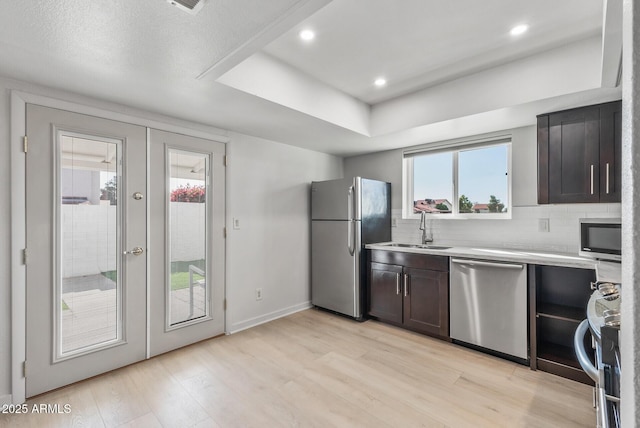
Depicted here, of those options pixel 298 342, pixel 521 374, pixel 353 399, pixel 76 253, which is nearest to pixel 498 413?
pixel 521 374

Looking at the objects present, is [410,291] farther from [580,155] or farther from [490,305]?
[580,155]

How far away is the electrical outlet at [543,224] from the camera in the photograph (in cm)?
291

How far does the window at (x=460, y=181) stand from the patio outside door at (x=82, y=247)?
311cm

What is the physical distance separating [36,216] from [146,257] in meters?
0.81

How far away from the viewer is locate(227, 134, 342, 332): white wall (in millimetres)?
3344

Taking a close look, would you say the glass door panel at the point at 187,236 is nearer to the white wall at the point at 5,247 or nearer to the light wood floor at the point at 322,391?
the light wood floor at the point at 322,391

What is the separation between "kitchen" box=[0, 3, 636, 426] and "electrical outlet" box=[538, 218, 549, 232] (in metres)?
0.03

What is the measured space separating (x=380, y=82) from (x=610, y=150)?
1.88 metres

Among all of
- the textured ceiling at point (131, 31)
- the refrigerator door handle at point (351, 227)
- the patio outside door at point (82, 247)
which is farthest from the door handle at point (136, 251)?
the refrigerator door handle at point (351, 227)

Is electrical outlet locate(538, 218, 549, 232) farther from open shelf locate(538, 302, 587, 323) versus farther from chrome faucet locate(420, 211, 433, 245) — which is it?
chrome faucet locate(420, 211, 433, 245)

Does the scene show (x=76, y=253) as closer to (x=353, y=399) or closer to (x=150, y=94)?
(x=150, y=94)

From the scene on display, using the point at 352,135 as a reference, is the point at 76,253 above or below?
below

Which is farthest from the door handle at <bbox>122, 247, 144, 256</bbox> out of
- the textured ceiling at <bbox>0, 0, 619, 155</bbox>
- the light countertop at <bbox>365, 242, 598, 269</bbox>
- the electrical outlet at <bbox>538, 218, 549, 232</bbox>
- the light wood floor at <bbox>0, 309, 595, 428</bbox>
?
the electrical outlet at <bbox>538, 218, 549, 232</bbox>

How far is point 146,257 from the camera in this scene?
270 cm
